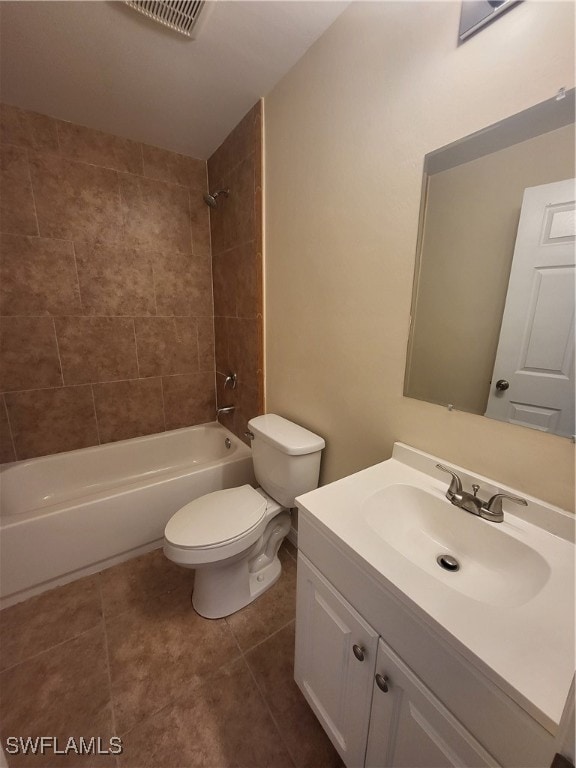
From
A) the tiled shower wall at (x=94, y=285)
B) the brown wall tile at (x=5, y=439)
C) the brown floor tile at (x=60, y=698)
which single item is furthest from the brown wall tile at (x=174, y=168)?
the brown floor tile at (x=60, y=698)

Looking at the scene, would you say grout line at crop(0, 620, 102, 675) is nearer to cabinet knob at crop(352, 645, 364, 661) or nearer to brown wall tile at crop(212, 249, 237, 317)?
cabinet knob at crop(352, 645, 364, 661)

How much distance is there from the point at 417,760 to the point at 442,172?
1.41 metres

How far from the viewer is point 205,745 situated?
0.95 m

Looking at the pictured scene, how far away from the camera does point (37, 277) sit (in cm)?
174

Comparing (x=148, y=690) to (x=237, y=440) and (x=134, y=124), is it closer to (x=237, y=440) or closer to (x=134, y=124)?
(x=237, y=440)

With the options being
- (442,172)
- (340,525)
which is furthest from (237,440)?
(442,172)

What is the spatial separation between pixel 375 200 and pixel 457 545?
1.13 meters

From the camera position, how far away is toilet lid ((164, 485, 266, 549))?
3.95 ft

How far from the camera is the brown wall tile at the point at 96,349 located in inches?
74.1

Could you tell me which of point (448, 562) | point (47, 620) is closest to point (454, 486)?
point (448, 562)

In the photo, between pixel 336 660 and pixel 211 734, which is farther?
pixel 211 734

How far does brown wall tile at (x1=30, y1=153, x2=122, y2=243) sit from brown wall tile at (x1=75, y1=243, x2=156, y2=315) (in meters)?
0.09

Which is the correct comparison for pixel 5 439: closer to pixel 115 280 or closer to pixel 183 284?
pixel 115 280

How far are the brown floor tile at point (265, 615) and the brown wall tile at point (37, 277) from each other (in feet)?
6.47
